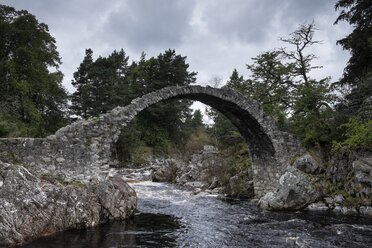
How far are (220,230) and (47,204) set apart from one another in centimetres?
467

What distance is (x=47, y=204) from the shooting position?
8.50 m

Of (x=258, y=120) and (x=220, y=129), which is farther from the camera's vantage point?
(x=220, y=129)

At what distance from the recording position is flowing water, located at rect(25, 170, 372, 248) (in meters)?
8.12

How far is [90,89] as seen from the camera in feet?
107

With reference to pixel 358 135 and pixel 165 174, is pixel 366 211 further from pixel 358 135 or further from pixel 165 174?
pixel 165 174

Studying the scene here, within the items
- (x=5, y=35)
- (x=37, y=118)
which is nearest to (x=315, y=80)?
(x=37, y=118)

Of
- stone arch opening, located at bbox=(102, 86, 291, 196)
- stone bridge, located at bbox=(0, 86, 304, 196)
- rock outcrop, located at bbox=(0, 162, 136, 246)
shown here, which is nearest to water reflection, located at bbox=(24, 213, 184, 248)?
rock outcrop, located at bbox=(0, 162, 136, 246)

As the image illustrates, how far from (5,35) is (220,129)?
647 inches

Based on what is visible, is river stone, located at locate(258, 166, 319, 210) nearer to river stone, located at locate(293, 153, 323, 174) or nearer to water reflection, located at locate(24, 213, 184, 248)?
river stone, located at locate(293, 153, 323, 174)

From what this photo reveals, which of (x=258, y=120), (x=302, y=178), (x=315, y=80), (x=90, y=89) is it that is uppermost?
(x=90, y=89)

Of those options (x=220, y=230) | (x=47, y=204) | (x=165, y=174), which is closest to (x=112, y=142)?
(x=47, y=204)

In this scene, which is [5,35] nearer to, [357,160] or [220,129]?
[220,129]

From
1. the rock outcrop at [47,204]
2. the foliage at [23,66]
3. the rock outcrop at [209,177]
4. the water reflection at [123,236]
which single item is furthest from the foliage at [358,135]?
the foliage at [23,66]

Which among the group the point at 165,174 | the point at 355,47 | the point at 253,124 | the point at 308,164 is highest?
the point at 355,47
